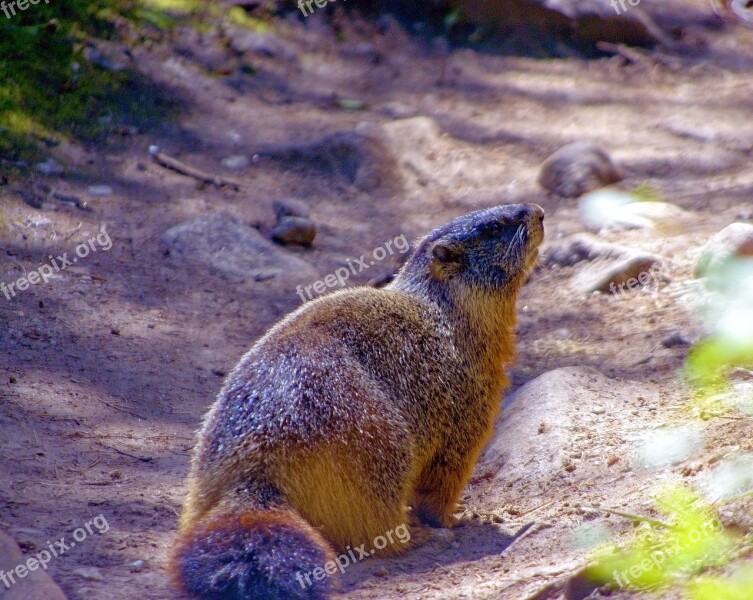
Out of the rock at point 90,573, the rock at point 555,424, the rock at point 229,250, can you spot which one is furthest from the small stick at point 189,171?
the rock at point 90,573

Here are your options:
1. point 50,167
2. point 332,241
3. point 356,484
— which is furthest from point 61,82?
point 356,484

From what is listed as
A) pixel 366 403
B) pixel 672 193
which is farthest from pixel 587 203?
pixel 366 403

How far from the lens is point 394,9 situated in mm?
12477

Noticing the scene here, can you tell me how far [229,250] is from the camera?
26.7 ft

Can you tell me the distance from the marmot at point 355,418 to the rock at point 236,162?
14.7ft

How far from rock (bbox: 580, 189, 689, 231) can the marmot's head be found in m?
2.76

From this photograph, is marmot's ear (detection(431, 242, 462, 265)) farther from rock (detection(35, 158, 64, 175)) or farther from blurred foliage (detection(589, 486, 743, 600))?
rock (detection(35, 158, 64, 175))

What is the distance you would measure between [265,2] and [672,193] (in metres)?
6.03

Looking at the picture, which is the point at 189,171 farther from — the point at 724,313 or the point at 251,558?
the point at 251,558

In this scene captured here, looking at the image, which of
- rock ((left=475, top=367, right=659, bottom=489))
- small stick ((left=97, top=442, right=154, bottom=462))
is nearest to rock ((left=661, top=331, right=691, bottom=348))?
rock ((left=475, top=367, right=659, bottom=489))

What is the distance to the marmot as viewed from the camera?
378 cm

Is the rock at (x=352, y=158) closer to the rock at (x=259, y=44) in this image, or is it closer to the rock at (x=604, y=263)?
the rock at (x=259, y=44)

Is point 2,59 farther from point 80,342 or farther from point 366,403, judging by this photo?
point 366,403

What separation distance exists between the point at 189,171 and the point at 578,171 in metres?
3.98
